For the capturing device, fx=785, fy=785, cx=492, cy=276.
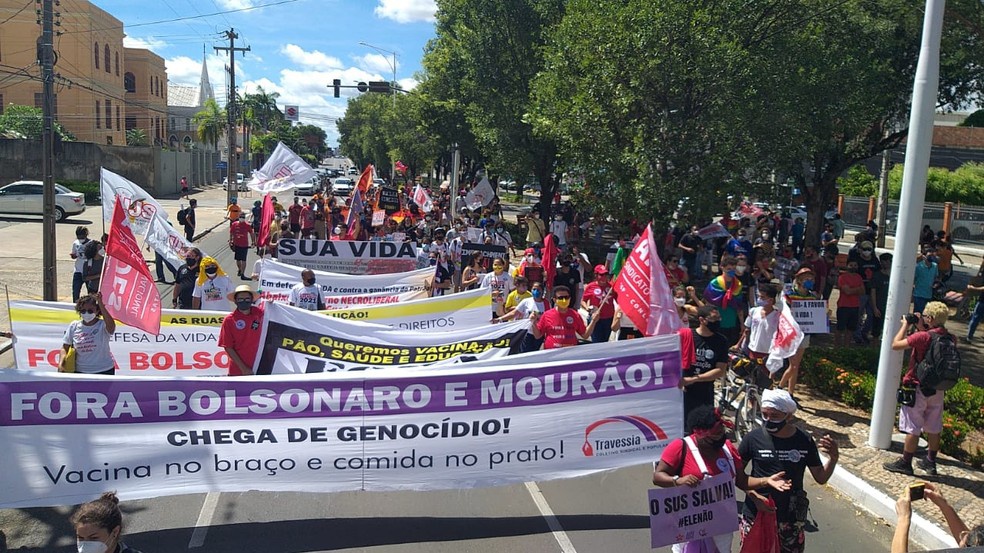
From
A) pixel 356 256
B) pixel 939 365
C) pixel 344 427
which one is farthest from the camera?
pixel 356 256

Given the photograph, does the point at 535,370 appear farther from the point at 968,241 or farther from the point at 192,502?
the point at 968,241

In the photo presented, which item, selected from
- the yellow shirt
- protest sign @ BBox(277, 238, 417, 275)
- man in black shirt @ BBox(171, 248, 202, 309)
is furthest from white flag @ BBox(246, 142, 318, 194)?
the yellow shirt

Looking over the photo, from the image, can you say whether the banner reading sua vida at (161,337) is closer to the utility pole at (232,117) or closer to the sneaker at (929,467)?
the sneaker at (929,467)

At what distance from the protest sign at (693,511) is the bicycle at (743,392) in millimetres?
3597

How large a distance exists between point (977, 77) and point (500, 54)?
536 inches

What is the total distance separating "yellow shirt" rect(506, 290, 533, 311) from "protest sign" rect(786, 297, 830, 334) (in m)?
3.56

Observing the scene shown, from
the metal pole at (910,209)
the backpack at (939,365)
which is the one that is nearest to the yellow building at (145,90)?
the metal pole at (910,209)

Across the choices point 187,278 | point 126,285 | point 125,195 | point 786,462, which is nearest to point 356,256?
point 187,278

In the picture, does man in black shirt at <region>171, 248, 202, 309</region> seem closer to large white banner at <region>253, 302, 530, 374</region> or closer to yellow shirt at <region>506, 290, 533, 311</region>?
large white banner at <region>253, 302, 530, 374</region>

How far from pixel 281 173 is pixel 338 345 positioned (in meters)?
15.5

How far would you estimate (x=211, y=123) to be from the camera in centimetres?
7731

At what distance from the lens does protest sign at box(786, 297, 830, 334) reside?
10320 mm

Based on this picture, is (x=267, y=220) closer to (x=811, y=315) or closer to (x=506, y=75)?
(x=506, y=75)

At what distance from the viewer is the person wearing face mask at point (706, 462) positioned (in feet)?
15.1
